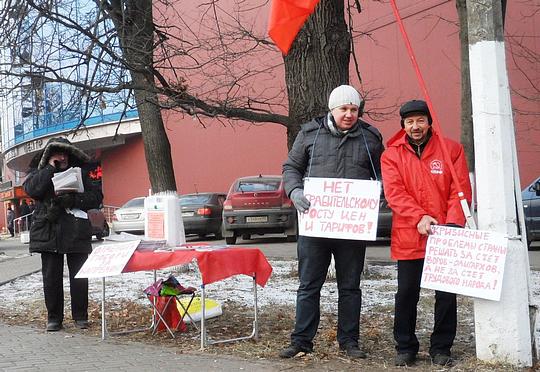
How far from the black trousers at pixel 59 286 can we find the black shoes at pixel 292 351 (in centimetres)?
242

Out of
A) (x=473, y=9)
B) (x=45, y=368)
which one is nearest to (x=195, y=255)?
(x=45, y=368)

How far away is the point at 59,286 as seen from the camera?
6.72m

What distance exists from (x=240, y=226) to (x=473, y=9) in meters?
12.5

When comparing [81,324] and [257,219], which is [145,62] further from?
[257,219]

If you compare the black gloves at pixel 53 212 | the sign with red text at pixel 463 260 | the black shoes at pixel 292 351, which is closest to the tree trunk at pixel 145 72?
the black gloves at pixel 53 212

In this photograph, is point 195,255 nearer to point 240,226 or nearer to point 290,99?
point 290,99

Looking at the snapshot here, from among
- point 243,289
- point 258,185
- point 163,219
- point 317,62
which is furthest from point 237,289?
point 258,185

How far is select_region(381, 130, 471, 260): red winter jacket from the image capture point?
4.87 m

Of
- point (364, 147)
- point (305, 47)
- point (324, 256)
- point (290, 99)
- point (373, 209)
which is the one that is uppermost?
point (305, 47)

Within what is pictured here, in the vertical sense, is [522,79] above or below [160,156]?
above

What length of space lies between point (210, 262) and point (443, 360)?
6.16 feet

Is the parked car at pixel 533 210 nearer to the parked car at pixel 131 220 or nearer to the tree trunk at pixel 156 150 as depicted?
the tree trunk at pixel 156 150

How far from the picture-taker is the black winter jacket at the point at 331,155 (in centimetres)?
521

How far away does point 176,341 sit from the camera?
6.06 meters
